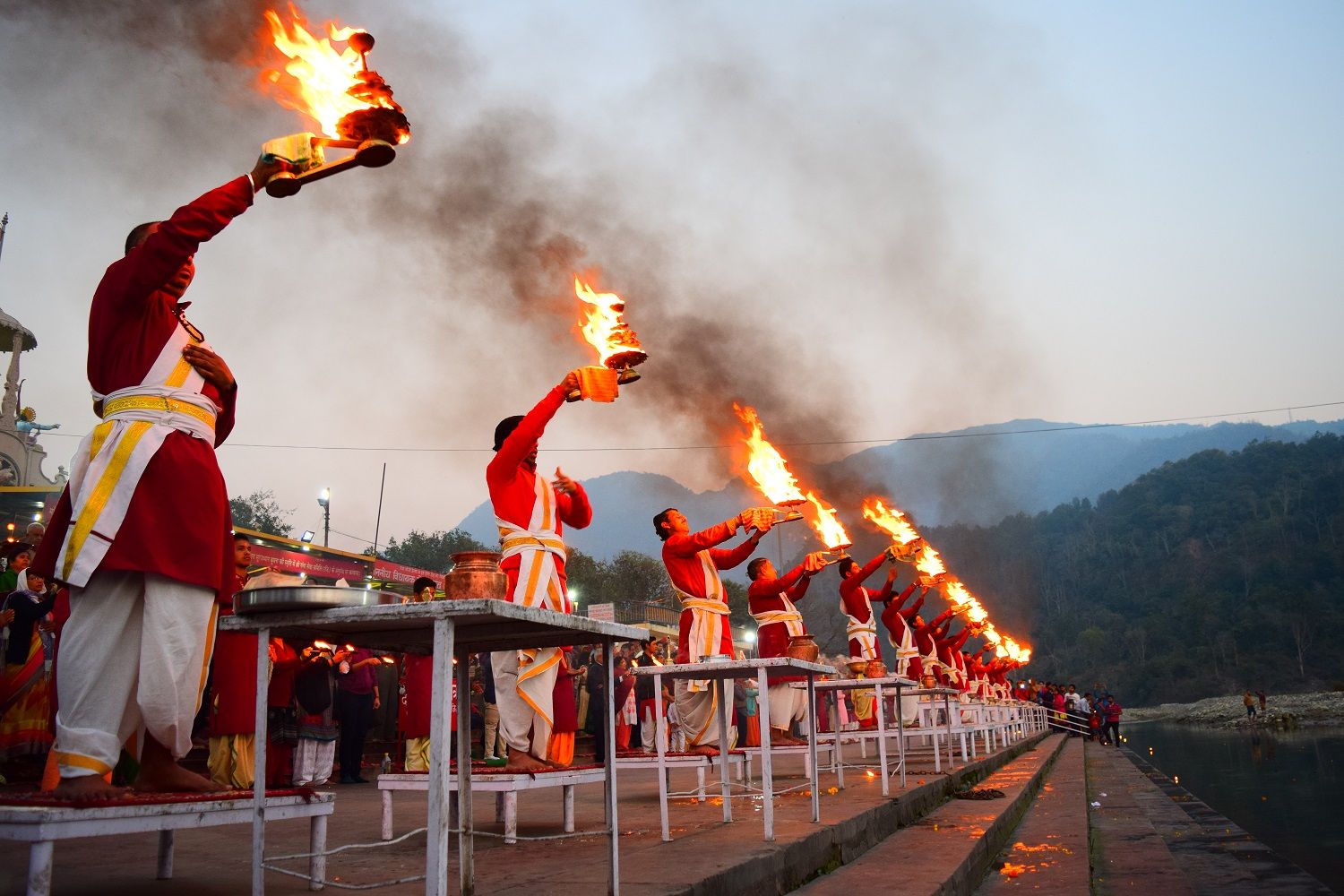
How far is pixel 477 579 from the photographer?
3.44 meters

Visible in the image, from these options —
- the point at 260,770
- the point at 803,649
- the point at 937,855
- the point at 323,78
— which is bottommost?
the point at 937,855

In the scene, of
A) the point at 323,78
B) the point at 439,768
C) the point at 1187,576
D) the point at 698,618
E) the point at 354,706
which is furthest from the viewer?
the point at 1187,576

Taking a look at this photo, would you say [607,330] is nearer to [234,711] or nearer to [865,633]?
[234,711]

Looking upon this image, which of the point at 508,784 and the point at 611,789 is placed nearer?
the point at 611,789

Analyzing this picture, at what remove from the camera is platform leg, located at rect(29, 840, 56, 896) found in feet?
9.20

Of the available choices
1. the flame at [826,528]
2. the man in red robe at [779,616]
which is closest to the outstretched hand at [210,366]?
the man in red robe at [779,616]

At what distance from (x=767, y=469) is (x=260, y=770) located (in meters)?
7.76

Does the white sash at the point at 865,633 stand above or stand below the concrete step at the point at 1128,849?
above

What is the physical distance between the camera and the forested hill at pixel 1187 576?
3428 inches

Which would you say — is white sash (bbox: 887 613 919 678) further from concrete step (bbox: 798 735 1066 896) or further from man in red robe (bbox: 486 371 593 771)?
man in red robe (bbox: 486 371 593 771)

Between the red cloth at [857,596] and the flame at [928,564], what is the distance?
1370mm

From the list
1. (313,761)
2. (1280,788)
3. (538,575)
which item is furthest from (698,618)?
(1280,788)

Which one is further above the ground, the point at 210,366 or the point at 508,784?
the point at 210,366

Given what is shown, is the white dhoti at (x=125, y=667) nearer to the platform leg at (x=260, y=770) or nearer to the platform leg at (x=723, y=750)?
the platform leg at (x=260, y=770)
